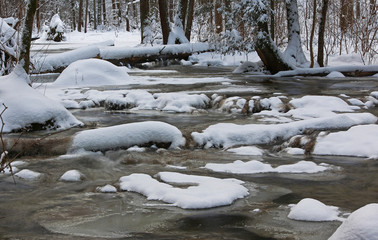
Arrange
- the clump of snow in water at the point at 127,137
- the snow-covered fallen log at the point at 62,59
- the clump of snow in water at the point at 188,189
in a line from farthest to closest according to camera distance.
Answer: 1. the snow-covered fallen log at the point at 62,59
2. the clump of snow in water at the point at 127,137
3. the clump of snow in water at the point at 188,189

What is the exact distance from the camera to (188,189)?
165 inches

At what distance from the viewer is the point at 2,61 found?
907cm

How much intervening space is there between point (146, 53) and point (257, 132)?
35.3 ft

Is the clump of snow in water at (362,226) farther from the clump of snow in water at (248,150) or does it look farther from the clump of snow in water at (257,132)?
the clump of snow in water at (257,132)

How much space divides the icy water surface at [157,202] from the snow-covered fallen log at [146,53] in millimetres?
9141

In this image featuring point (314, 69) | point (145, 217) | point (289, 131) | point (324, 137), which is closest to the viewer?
point (145, 217)

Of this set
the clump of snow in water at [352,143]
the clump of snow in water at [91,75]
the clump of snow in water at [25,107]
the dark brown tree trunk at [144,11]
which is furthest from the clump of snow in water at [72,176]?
the dark brown tree trunk at [144,11]

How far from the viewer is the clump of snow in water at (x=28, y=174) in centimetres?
480

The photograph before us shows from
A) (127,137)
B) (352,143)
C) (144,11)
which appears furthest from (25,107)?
(144,11)

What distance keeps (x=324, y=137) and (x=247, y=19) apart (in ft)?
25.6

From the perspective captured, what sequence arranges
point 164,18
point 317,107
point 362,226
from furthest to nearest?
point 164,18 < point 317,107 < point 362,226

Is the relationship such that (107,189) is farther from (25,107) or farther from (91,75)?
(91,75)

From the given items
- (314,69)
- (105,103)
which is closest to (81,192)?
(105,103)

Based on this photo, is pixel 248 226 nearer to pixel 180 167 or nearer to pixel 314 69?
pixel 180 167
